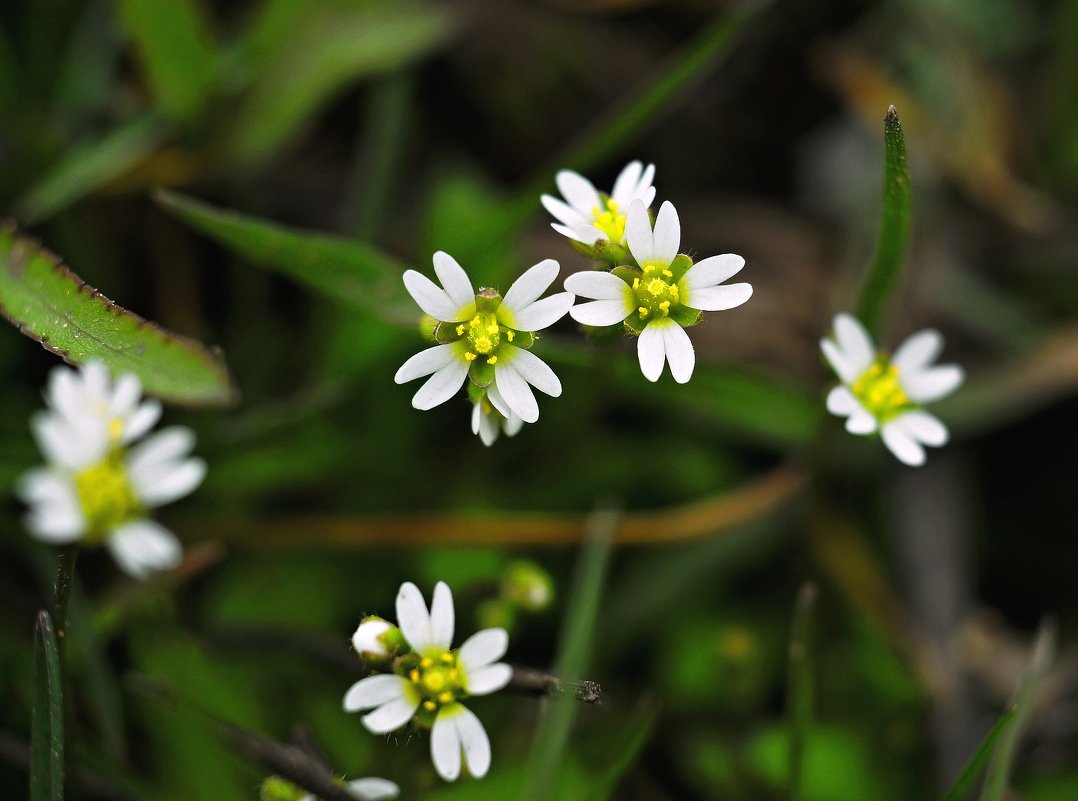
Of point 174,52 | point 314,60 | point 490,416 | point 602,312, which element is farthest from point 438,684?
point 314,60

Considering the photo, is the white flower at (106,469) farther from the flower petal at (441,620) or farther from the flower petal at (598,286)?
the flower petal at (598,286)

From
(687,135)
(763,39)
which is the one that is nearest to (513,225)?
(687,135)

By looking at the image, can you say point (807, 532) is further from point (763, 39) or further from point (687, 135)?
point (763, 39)

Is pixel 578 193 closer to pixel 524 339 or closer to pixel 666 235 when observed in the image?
pixel 666 235

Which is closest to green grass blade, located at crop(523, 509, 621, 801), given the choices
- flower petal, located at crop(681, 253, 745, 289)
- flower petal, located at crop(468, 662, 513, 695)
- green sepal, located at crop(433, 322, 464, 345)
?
flower petal, located at crop(468, 662, 513, 695)

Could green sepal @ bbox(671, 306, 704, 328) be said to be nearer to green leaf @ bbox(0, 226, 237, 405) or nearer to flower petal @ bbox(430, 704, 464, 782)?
flower petal @ bbox(430, 704, 464, 782)
